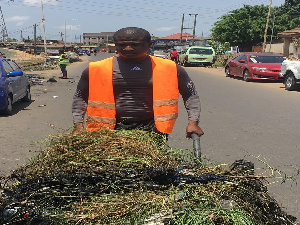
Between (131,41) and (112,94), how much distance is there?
0.42 metres

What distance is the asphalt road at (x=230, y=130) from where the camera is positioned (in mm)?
5168

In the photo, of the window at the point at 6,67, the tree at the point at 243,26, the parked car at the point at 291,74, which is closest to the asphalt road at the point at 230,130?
the window at the point at 6,67

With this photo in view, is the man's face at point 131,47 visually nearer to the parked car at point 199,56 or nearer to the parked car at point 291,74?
the parked car at point 291,74

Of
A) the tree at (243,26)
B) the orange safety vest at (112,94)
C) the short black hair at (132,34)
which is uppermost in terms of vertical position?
the tree at (243,26)

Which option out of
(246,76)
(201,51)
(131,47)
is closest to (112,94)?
(131,47)

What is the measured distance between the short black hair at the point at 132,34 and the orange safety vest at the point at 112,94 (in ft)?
0.74

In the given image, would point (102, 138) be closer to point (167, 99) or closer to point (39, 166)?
point (39, 166)

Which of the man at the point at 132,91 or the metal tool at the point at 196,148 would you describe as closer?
the metal tool at the point at 196,148

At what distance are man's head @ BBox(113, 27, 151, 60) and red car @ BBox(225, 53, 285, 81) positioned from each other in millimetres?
17552

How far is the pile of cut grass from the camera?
155 centimetres

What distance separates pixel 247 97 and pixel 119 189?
39.7ft

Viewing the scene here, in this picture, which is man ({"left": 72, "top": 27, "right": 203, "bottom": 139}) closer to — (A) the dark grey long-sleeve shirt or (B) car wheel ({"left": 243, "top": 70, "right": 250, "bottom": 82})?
(A) the dark grey long-sleeve shirt

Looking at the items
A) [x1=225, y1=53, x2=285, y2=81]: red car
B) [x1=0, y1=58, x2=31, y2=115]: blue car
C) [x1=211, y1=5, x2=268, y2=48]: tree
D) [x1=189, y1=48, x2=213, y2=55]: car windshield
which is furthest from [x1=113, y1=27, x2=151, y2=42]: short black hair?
[x1=211, y1=5, x2=268, y2=48]: tree

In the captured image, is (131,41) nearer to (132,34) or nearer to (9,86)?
(132,34)
